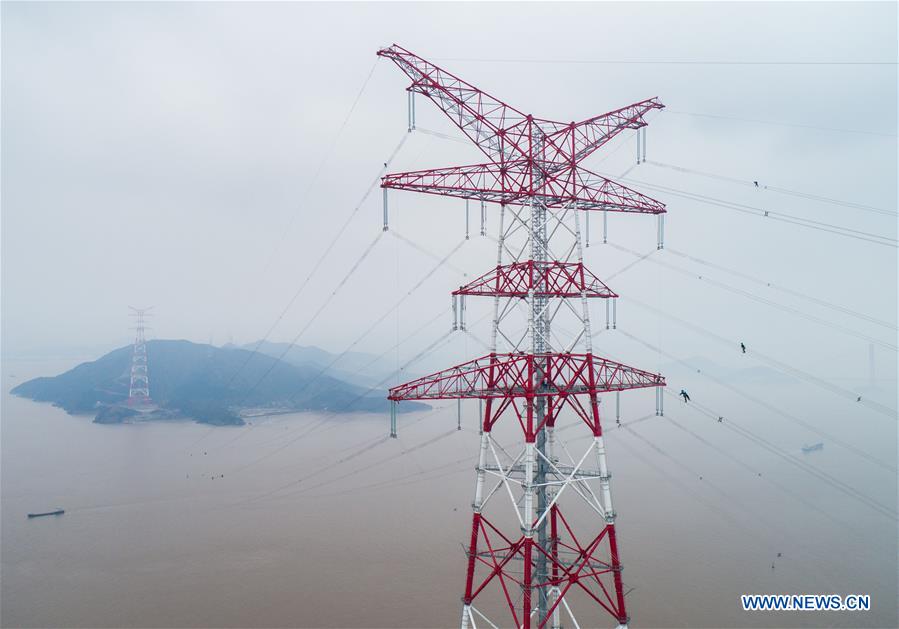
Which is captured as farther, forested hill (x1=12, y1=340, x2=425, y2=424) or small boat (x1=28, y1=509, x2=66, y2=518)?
forested hill (x1=12, y1=340, x2=425, y2=424)

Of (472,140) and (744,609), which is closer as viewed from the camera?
(472,140)

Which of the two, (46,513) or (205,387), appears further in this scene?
(205,387)

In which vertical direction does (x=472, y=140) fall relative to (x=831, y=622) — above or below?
above

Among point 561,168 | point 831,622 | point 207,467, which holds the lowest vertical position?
point 207,467

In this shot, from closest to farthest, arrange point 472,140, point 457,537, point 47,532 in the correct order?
point 472,140, point 457,537, point 47,532

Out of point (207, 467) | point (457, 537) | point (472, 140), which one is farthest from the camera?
point (207, 467)

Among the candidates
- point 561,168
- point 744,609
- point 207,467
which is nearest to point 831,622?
point 744,609

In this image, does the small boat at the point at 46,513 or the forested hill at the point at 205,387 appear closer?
the small boat at the point at 46,513

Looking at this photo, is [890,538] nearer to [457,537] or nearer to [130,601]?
[457,537]
